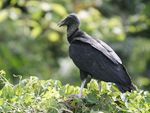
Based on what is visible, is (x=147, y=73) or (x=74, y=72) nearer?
(x=74, y=72)

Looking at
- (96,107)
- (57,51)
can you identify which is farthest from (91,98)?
(57,51)

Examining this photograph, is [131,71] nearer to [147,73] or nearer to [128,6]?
[147,73]

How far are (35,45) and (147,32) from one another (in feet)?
11.2

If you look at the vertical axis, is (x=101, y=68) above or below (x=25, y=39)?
below

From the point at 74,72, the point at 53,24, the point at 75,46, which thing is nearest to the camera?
the point at 75,46

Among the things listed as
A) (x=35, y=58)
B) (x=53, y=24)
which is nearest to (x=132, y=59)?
(x=35, y=58)

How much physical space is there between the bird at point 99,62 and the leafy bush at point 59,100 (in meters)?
0.15

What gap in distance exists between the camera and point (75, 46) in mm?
2812

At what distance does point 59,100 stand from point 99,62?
23.6 inches

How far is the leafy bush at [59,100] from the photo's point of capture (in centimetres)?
209

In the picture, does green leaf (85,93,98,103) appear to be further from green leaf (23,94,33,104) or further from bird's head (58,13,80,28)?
bird's head (58,13,80,28)

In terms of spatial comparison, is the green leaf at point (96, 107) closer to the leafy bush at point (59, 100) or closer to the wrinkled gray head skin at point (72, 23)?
the leafy bush at point (59, 100)

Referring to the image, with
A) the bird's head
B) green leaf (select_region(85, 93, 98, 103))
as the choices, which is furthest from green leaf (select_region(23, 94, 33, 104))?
the bird's head

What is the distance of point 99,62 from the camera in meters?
2.63
